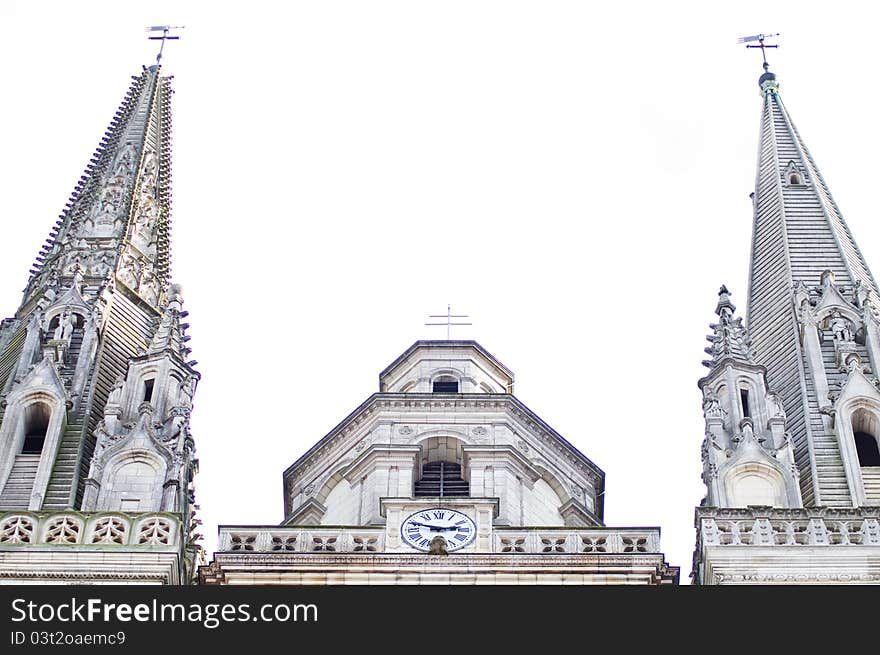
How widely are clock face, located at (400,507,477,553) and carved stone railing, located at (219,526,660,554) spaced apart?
37cm

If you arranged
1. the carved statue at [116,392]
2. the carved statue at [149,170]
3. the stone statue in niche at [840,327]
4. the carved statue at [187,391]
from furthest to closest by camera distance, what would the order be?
the carved statue at [149,170], the stone statue in niche at [840,327], the carved statue at [187,391], the carved statue at [116,392]

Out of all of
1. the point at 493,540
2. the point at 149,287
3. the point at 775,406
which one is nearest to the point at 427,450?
the point at 493,540

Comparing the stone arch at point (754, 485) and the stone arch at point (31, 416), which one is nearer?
the stone arch at point (754, 485)

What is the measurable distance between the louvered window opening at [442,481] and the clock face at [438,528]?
12.2 feet

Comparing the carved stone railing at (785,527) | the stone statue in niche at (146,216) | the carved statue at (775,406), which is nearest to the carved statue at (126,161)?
the stone statue in niche at (146,216)

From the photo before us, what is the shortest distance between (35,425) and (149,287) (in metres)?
6.41

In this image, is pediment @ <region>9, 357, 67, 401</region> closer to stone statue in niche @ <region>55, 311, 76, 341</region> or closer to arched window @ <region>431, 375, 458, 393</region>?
stone statue in niche @ <region>55, 311, 76, 341</region>

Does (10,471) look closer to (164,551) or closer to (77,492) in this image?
(77,492)

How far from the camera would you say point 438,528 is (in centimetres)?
3459

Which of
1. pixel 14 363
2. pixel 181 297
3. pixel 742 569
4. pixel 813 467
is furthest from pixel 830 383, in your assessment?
pixel 14 363

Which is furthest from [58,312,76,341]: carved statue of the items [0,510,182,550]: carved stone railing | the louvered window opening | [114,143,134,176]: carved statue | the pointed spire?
the pointed spire

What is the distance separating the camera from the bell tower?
32.8 metres

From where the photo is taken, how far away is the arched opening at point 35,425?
3744 centimetres

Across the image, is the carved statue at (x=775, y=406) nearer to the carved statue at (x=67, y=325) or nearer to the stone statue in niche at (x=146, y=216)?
the carved statue at (x=67, y=325)
